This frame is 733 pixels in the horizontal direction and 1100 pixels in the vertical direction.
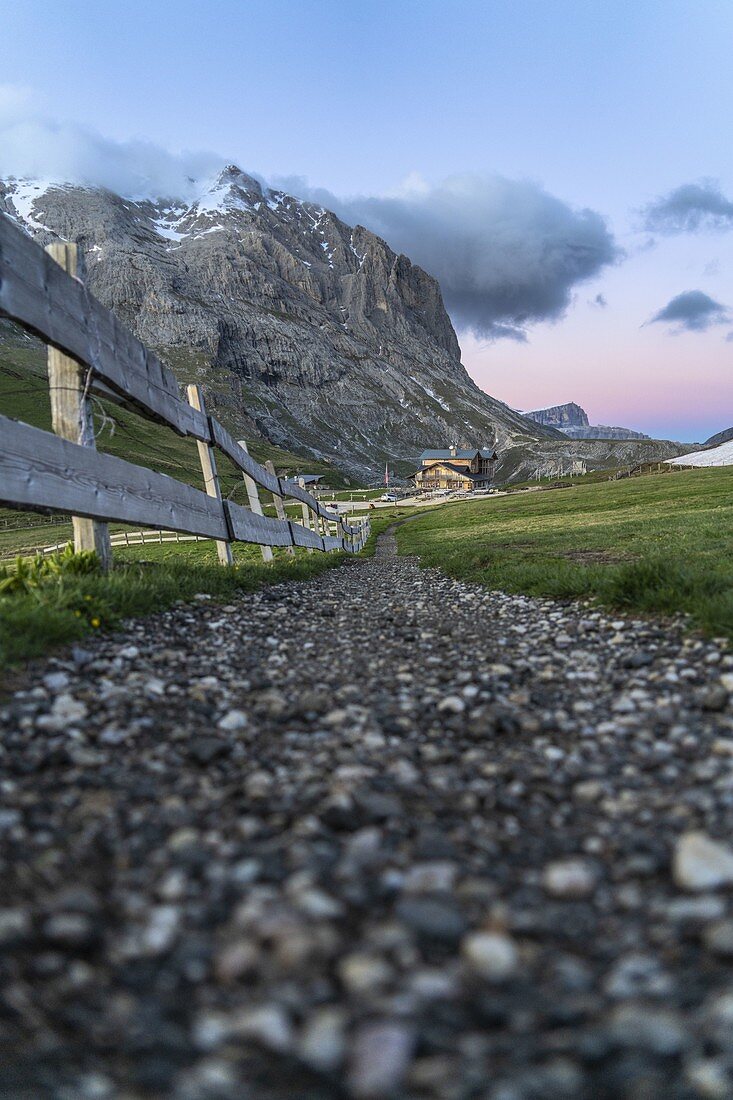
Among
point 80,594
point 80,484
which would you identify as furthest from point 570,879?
point 80,484

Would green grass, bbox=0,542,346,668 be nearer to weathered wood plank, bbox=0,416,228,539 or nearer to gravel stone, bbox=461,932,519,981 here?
weathered wood plank, bbox=0,416,228,539

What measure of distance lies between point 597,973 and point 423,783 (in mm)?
1482

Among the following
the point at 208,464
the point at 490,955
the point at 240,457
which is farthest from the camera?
the point at 240,457

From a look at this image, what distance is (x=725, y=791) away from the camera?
3053mm

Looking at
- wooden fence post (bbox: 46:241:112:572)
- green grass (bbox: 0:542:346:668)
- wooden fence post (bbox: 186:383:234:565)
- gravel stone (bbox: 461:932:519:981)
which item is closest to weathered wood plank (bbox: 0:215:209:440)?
wooden fence post (bbox: 46:241:112:572)

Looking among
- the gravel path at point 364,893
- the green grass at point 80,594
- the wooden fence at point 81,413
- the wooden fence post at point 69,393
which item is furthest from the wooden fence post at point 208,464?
the gravel path at point 364,893

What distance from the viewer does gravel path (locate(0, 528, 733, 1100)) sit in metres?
1.65

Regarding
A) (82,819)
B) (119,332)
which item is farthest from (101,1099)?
(119,332)

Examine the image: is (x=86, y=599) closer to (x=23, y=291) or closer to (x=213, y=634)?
(x=213, y=634)

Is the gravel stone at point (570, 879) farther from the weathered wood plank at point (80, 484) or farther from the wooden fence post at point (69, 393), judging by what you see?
the wooden fence post at point (69, 393)

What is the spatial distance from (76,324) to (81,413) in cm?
118

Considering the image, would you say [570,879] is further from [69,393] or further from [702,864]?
[69,393]

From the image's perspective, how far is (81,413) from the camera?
24.7ft

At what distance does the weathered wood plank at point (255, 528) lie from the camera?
12.4m
